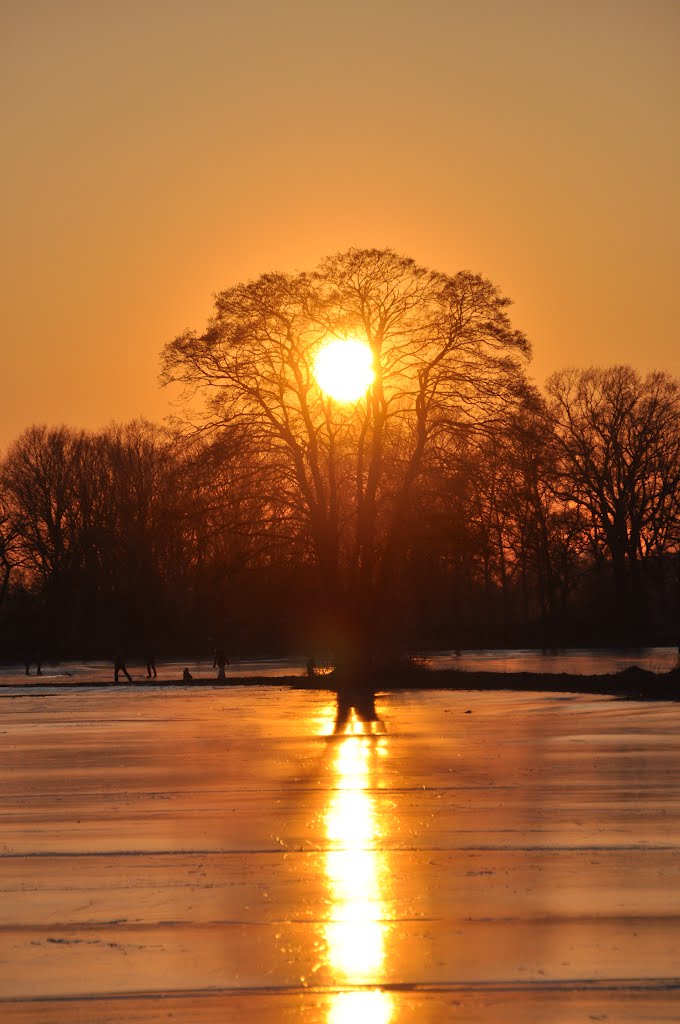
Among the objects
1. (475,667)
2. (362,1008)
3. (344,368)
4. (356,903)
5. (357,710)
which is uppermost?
(344,368)

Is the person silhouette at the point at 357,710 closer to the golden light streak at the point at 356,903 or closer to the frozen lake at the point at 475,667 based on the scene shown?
the frozen lake at the point at 475,667

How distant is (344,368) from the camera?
156ft

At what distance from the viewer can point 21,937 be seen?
8.91 meters

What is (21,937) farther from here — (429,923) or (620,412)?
(620,412)

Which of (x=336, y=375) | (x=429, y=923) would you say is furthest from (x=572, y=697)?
(x=429, y=923)

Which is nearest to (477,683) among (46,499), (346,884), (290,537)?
(290,537)

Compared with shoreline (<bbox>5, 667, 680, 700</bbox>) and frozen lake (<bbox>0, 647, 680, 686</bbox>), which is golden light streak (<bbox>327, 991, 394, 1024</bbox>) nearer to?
shoreline (<bbox>5, 667, 680, 700</bbox>)

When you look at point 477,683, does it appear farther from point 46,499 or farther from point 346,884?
point 46,499

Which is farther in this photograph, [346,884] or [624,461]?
[624,461]

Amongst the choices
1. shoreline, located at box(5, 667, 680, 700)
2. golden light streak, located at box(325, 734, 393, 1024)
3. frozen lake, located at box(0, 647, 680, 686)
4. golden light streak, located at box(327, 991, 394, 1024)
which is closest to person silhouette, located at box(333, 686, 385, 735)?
shoreline, located at box(5, 667, 680, 700)

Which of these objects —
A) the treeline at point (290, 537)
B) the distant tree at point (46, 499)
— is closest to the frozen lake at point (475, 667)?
the treeline at point (290, 537)

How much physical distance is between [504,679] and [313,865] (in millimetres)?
30346

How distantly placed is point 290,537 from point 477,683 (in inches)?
336

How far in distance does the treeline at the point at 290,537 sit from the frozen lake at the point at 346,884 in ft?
77.5
